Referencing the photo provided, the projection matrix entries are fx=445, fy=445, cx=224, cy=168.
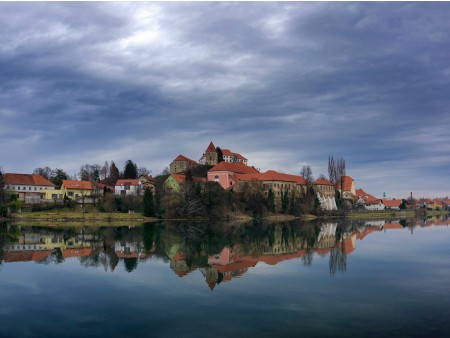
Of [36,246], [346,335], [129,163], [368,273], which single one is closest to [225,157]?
[129,163]

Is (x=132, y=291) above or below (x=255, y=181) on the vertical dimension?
below

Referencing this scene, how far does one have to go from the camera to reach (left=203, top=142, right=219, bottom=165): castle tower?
11509 cm

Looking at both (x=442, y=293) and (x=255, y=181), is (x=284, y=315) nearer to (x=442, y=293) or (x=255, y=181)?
(x=442, y=293)

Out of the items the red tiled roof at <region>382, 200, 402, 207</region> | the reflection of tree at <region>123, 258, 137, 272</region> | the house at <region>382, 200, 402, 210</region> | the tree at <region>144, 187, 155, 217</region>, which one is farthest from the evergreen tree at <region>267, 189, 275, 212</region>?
the red tiled roof at <region>382, 200, 402, 207</region>

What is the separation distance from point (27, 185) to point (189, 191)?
1253 inches

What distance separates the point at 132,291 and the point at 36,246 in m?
17.0

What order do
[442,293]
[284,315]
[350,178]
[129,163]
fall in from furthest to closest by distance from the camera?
[350,178] → [129,163] → [442,293] → [284,315]

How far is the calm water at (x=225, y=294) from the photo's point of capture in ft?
33.0

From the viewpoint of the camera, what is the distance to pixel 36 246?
28.5m

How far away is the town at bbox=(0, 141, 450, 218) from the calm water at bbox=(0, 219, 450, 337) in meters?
40.6

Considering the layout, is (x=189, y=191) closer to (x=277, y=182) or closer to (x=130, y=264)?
(x=277, y=182)

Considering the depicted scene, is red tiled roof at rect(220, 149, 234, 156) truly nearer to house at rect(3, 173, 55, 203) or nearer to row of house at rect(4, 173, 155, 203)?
row of house at rect(4, 173, 155, 203)

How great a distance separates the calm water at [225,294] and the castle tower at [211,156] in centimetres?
9032

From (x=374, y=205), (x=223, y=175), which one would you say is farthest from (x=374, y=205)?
Answer: (x=223, y=175)
